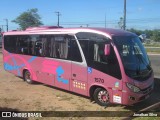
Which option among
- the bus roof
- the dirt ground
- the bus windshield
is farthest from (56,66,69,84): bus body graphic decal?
the bus windshield

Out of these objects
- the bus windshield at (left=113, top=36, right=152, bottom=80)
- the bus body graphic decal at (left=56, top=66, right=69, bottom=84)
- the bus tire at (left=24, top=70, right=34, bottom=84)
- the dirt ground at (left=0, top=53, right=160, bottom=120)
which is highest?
the bus windshield at (left=113, top=36, right=152, bottom=80)

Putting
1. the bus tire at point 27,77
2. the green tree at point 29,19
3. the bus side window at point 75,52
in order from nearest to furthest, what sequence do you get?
the bus side window at point 75,52, the bus tire at point 27,77, the green tree at point 29,19

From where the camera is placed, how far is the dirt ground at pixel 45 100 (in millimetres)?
9742

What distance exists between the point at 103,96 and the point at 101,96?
0.08 meters

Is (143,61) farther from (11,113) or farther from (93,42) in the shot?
(11,113)

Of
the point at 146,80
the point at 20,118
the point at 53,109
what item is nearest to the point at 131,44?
the point at 146,80

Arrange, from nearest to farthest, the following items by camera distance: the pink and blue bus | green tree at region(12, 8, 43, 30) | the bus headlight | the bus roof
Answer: the bus headlight, the pink and blue bus, the bus roof, green tree at region(12, 8, 43, 30)

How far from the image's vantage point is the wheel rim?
980 centimetres

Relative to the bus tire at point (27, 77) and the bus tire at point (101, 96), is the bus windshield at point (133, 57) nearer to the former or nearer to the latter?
the bus tire at point (101, 96)

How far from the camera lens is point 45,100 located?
1088 centimetres

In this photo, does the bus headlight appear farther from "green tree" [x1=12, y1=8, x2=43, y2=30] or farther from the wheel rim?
"green tree" [x1=12, y1=8, x2=43, y2=30]

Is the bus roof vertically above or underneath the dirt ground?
above

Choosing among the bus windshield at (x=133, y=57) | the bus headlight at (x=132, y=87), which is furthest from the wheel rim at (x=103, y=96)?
the bus windshield at (x=133, y=57)

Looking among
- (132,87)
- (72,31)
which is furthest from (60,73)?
(132,87)
